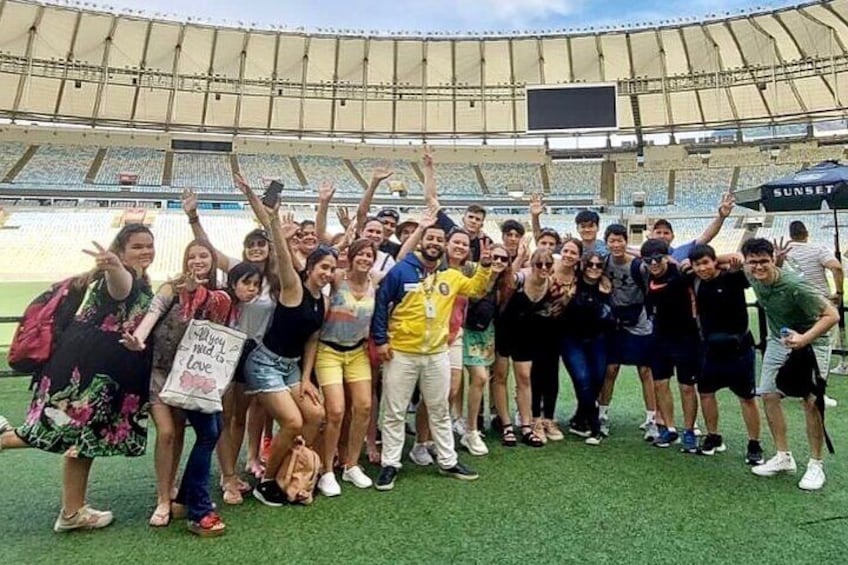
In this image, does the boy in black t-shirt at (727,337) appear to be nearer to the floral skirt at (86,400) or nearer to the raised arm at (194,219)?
the raised arm at (194,219)

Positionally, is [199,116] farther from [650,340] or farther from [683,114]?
[650,340]

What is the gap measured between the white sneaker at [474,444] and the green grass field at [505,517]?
0.12 metres

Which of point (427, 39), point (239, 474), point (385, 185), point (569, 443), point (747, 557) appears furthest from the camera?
point (385, 185)

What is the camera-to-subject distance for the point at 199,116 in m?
33.7

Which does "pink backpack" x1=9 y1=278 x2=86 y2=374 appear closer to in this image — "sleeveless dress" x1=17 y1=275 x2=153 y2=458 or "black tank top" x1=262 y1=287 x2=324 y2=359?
"sleeveless dress" x1=17 y1=275 x2=153 y2=458

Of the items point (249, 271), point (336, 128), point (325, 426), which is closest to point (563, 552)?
point (325, 426)

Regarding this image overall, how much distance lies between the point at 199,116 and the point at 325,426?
33.6 metres

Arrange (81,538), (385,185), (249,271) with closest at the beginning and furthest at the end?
(81,538) → (249,271) → (385,185)

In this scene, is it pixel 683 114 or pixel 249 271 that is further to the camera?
pixel 683 114

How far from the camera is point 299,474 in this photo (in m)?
3.79

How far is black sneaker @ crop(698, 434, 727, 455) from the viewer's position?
4656 millimetres

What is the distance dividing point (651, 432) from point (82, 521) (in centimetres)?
419

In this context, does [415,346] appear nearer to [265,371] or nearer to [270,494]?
[265,371]

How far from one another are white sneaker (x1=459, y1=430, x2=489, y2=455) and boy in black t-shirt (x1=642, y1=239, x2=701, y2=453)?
142cm
